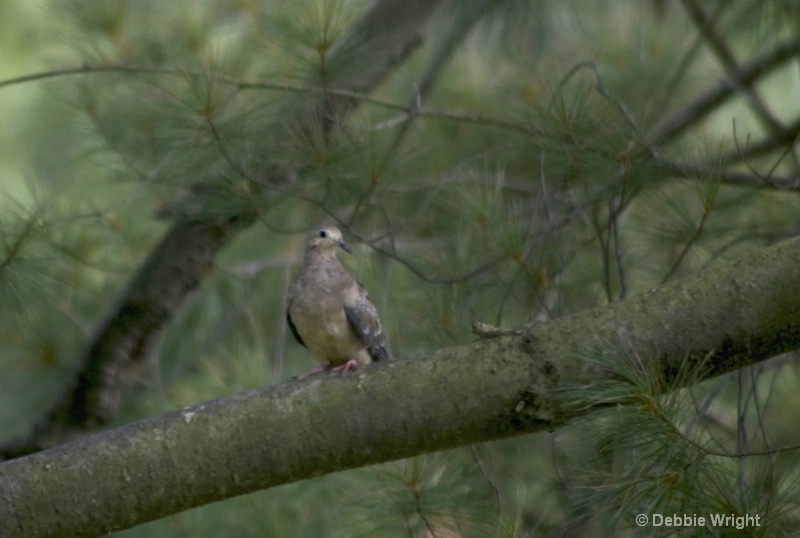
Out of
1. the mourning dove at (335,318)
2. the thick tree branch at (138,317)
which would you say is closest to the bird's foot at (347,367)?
the mourning dove at (335,318)

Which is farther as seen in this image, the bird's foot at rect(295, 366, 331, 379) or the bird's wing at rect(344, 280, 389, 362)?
the bird's wing at rect(344, 280, 389, 362)

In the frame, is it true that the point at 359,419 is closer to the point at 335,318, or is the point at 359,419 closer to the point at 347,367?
the point at 347,367

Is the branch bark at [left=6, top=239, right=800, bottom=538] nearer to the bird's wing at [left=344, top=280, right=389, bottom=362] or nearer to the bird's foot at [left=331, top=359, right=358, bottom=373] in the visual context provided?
the bird's foot at [left=331, top=359, right=358, bottom=373]

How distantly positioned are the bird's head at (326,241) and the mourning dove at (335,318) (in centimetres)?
9

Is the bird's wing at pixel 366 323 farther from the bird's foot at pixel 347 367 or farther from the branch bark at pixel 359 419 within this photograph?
the branch bark at pixel 359 419

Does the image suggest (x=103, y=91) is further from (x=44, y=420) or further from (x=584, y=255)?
(x=584, y=255)

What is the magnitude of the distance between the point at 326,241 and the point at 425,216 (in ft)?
1.16

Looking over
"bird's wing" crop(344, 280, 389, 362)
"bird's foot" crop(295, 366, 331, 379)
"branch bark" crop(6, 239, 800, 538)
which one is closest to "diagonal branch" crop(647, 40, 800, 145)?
"bird's wing" crop(344, 280, 389, 362)

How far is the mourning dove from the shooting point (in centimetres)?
246

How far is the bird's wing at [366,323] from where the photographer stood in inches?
96.7

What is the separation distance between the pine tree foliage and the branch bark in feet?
0.25

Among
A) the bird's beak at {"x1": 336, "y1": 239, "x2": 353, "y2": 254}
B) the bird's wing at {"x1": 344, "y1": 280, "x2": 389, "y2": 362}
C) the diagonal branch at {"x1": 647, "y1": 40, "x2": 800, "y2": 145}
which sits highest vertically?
the diagonal branch at {"x1": 647, "y1": 40, "x2": 800, "y2": 145}

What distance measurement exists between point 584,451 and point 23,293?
1.19m

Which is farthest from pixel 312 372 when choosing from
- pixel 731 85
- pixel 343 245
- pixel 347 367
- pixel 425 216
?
pixel 731 85
